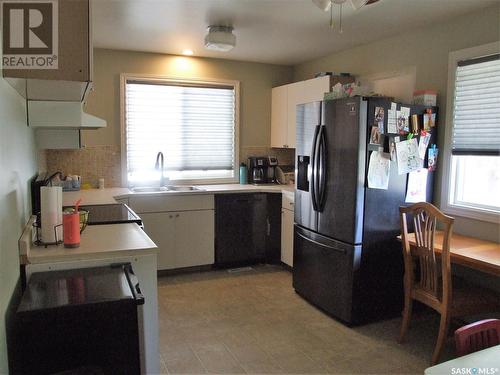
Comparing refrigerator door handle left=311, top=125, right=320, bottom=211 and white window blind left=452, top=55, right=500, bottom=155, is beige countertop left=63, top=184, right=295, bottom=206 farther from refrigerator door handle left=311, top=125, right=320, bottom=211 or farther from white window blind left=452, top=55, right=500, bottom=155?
white window blind left=452, top=55, right=500, bottom=155

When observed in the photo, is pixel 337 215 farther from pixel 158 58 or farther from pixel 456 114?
pixel 158 58

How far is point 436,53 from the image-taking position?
323 centimetres

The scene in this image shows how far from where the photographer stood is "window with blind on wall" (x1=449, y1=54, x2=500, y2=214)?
111 inches

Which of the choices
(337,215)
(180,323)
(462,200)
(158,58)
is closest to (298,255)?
(337,215)

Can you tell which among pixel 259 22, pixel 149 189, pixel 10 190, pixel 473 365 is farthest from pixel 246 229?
pixel 473 365

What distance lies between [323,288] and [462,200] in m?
1.28

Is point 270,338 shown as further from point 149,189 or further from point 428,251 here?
point 149,189

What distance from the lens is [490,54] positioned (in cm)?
279

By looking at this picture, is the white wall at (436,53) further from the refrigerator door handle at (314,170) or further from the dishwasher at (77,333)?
the dishwasher at (77,333)

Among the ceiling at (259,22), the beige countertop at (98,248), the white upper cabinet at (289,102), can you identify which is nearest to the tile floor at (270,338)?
the beige countertop at (98,248)

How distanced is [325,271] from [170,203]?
1735 millimetres

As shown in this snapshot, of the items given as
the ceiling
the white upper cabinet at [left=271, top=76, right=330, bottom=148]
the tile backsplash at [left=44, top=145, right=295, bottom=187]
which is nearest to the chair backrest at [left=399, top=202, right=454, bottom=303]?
the ceiling

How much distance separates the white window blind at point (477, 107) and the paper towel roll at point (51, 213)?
9.08ft

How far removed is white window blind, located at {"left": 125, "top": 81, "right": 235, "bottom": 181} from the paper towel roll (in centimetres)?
246
